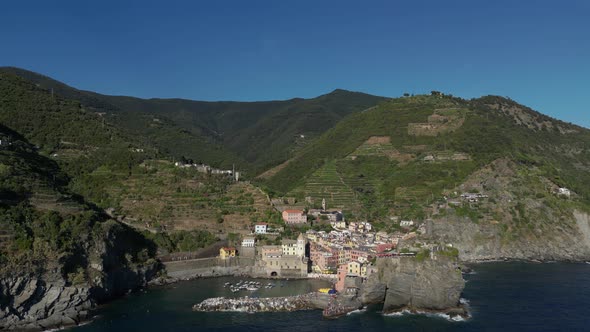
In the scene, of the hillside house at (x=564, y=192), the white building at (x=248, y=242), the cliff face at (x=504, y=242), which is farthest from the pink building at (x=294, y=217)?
the hillside house at (x=564, y=192)

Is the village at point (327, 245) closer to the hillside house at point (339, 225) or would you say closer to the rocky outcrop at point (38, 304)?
the hillside house at point (339, 225)

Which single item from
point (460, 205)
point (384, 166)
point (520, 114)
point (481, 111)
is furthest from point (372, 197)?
point (520, 114)

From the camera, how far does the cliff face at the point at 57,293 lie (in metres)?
45.5

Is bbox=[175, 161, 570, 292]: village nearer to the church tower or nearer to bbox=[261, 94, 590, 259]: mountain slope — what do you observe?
the church tower

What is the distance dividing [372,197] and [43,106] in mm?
62887

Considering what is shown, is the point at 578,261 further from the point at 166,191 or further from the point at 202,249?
the point at 166,191

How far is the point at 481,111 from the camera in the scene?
126875mm

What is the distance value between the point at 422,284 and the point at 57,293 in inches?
1318

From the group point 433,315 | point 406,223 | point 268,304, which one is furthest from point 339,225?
point 433,315

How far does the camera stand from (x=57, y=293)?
4844cm

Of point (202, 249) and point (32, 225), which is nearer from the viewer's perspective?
point (32, 225)

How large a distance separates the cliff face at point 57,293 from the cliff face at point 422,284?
28455mm

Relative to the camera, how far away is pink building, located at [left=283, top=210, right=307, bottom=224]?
282ft

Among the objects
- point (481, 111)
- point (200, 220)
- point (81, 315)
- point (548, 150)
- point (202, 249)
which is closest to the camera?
point (81, 315)
